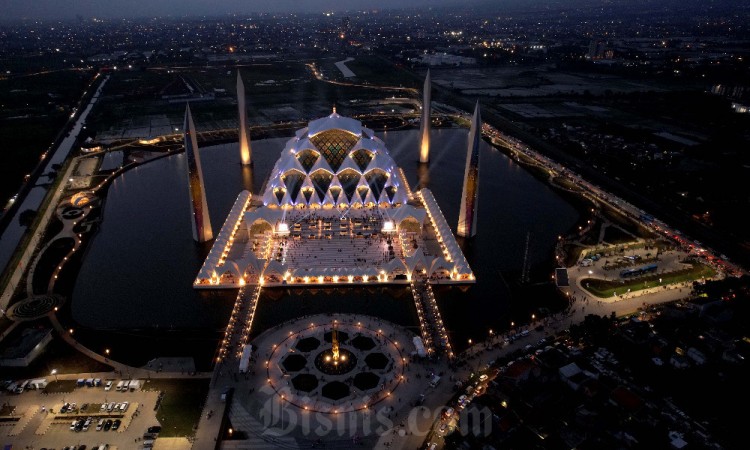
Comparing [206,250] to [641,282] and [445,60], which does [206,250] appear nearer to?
[641,282]

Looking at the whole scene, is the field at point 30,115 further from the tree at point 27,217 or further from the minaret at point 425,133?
the minaret at point 425,133

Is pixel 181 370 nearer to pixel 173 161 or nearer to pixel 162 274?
pixel 162 274

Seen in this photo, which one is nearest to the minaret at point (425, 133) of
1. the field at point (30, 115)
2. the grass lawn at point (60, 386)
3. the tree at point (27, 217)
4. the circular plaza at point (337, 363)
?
the circular plaza at point (337, 363)

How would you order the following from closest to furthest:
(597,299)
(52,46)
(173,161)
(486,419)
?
(486,419) → (597,299) → (173,161) → (52,46)

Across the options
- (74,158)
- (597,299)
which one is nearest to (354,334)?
(597,299)

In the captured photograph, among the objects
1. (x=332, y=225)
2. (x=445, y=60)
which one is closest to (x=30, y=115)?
(x=332, y=225)

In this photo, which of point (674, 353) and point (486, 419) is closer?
point (486, 419)
